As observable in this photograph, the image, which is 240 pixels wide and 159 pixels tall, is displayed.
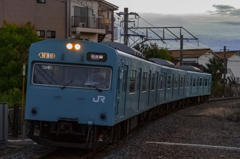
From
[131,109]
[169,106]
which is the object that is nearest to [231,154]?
[131,109]

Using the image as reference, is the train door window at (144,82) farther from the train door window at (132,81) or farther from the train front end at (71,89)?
the train front end at (71,89)

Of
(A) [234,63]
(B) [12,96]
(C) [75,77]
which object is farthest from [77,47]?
(A) [234,63]

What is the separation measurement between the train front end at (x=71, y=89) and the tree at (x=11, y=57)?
1095 centimetres

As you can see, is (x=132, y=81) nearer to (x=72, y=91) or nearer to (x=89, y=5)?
(x=72, y=91)

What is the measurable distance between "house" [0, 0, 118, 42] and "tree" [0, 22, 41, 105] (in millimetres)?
5484

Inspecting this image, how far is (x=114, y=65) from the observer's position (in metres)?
9.69

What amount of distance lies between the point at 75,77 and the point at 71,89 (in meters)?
0.28

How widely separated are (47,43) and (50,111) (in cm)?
153

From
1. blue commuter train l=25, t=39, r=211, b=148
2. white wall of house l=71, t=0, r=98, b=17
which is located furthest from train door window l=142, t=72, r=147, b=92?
white wall of house l=71, t=0, r=98, b=17

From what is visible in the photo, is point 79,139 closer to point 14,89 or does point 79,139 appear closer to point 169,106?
point 14,89

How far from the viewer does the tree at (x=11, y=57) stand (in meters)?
21.1

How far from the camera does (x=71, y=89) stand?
9.67 m

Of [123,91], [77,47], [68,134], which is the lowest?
[68,134]

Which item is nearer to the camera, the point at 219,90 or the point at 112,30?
the point at 112,30
